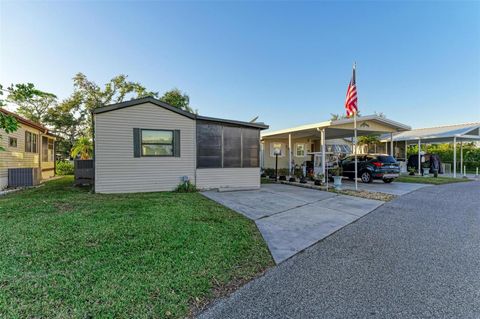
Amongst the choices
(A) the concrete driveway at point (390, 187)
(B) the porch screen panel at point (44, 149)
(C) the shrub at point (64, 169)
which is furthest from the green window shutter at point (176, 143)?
(C) the shrub at point (64, 169)

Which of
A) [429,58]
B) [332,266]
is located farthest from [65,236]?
[429,58]

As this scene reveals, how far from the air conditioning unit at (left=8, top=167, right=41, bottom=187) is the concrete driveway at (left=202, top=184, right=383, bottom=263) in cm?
938

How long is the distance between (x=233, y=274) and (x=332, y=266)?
137cm

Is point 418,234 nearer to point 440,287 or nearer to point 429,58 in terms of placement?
point 440,287

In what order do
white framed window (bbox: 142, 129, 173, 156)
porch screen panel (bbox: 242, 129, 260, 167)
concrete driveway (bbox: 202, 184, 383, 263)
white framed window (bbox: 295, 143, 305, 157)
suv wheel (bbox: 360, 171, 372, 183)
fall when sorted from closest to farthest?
concrete driveway (bbox: 202, 184, 383, 263), white framed window (bbox: 142, 129, 173, 156), porch screen panel (bbox: 242, 129, 260, 167), suv wheel (bbox: 360, 171, 372, 183), white framed window (bbox: 295, 143, 305, 157)

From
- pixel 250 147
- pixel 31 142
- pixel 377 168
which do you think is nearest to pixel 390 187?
pixel 377 168

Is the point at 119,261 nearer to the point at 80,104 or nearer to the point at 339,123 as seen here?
the point at 339,123

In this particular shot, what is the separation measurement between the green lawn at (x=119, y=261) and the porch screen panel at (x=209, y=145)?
175 inches

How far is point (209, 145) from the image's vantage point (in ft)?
32.8

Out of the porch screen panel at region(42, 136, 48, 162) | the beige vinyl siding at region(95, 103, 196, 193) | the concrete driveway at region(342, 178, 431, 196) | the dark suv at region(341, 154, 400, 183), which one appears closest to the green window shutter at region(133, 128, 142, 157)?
the beige vinyl siding at region(95, 103, 196, 193)

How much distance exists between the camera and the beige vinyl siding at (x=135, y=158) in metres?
8.52

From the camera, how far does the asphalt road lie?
7.48 ft

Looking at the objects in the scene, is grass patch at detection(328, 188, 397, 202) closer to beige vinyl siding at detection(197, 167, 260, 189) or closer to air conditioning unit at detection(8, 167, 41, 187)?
beige vinyl siding at detection(197, 167, 260, 189)

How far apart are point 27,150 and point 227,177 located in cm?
1023
